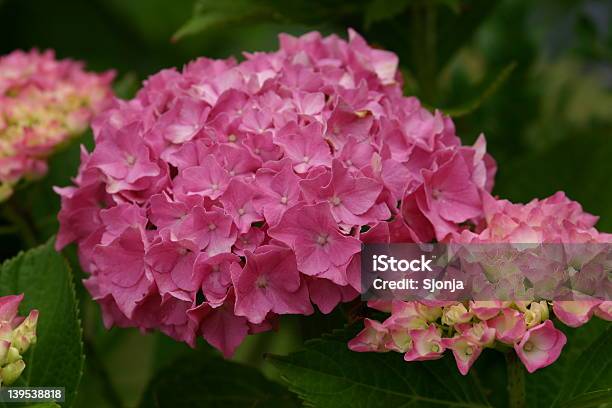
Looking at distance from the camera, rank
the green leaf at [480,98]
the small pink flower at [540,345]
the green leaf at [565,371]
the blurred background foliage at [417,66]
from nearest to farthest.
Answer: the small pink flower at [540,345]
the green leaf at [565,371]
the green leaf at [480,98]
the blurred background foliage at [417,66]

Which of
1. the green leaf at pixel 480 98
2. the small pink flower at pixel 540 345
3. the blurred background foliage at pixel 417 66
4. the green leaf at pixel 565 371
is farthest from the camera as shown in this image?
the blurred background foliage at pixel 417 66

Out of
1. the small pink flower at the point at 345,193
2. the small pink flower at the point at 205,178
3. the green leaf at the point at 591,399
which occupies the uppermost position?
the small pink flower at the point at 205,178

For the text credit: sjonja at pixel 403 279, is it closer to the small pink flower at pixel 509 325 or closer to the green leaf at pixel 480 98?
the small pink flower at pixel 509 325

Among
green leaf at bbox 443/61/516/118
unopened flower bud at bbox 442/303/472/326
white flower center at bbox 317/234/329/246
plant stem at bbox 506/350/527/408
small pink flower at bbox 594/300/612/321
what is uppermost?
white flower center at bbox 317/234/329/246

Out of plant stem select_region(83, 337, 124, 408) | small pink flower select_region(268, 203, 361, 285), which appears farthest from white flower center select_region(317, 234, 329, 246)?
plant stem select_region(83, 337, 124, 408)

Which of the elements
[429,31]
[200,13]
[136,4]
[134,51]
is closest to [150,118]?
[200,13]

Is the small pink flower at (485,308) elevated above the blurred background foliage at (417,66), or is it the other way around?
the small pink flower at (485,308)

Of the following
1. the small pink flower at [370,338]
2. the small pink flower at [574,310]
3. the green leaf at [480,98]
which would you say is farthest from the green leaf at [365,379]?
the green leaf at [480,98]

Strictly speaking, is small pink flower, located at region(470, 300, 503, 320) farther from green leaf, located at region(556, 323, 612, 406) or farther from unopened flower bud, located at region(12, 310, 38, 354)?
unopened flower bud, located at region(12, 310, 38, 354)

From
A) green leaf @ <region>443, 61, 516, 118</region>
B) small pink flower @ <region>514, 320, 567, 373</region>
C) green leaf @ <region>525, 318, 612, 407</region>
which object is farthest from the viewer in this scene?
green leaf @ <region>443, 61, 516, 118</region>
